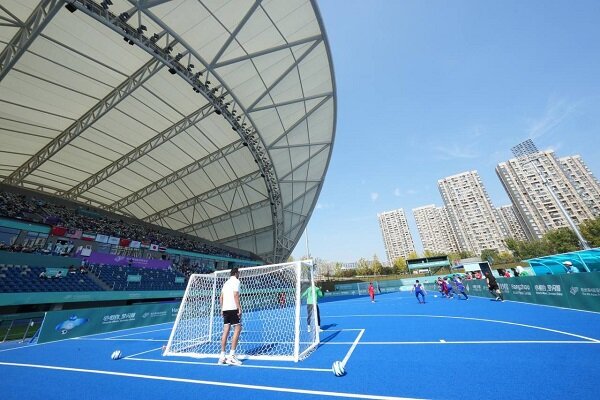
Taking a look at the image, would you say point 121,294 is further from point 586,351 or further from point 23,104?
point 586,351

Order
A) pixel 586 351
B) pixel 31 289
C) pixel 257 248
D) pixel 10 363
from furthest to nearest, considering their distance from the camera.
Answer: pixel 257 248, pixel 31 289, pixel 10 363, pixel 586 351

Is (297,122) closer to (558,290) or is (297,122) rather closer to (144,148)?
(144,148)

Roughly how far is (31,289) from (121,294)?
6436 mm

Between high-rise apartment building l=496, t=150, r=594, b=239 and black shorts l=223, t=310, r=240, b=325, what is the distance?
313 feet

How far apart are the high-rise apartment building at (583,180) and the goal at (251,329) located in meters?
103

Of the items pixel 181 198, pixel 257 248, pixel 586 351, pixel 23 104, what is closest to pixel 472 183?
pixel 257 248

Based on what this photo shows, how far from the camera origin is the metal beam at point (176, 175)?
23.7 metres

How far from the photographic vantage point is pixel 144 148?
22484 mm

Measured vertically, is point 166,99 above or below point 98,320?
above

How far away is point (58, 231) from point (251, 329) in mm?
24478

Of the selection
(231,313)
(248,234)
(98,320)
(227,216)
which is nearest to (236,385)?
(231,313)

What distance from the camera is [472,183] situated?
99.1 m

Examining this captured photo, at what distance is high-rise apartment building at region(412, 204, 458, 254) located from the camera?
368 feet

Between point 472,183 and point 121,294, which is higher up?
point 472,183
